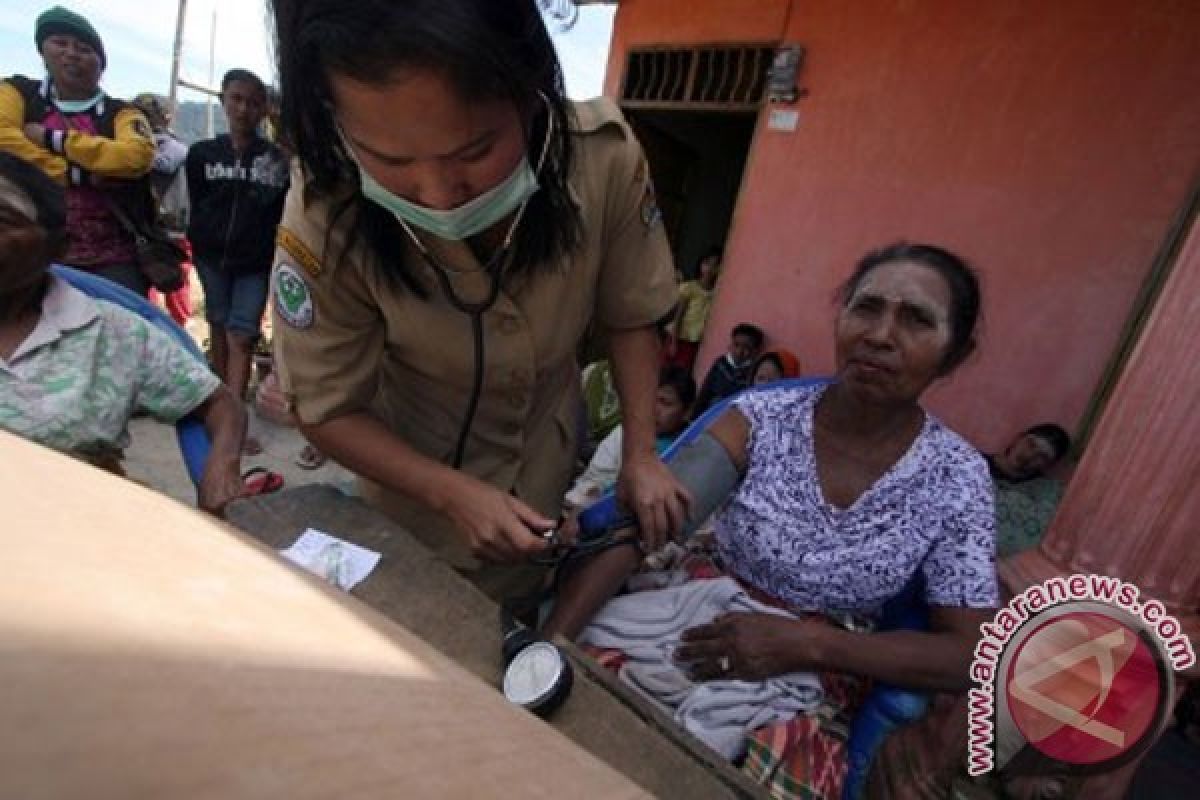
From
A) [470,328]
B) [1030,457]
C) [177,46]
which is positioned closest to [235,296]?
[470,328]

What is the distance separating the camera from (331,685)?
29cm

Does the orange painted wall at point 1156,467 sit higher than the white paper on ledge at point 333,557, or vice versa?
the orange painted wall at point 1156,467

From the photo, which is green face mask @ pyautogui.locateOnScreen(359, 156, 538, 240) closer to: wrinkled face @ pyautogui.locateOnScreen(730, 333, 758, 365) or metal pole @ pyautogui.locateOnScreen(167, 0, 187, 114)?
wrinkled face @ pyautogui.locateOnScreen(730, 333, 758, 365)

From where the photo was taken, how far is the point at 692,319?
5.17m

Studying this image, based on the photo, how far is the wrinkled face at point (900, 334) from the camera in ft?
4.50

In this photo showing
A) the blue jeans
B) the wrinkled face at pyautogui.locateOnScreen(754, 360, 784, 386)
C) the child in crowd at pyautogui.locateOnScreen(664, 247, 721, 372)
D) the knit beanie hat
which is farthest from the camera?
the child in crowd at pyautogui.locateOnScreen(664, 247, 721, 372)

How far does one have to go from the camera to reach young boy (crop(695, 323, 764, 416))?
4293 mm

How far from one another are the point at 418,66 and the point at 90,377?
4.11 feet

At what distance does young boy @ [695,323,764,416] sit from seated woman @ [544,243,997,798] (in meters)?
2.76

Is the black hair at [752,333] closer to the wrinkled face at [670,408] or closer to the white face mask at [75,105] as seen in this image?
the wrinkled face at [670,408]

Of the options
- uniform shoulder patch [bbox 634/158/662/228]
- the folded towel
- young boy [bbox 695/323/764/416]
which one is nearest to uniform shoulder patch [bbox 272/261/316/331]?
uniform shoulder patch [bbox 634/158/662/228]

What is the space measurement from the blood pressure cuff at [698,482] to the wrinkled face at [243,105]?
3.00 metres

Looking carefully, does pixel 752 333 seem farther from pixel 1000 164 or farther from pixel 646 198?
pixel 646 198

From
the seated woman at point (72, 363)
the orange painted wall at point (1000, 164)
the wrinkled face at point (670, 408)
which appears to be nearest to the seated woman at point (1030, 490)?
the orange painted wall at point (1000, 164)
